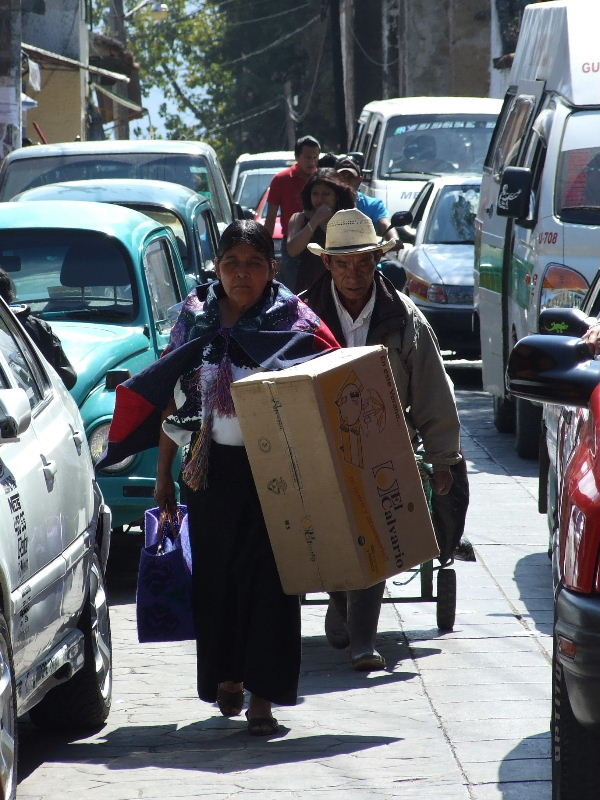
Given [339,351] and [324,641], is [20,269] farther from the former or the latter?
[339,351]

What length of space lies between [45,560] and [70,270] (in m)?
4.11

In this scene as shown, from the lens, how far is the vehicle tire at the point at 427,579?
7062mm

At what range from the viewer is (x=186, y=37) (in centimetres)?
6875

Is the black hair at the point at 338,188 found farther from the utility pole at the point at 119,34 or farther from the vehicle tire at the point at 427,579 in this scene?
the utility pole at the point at 119,34

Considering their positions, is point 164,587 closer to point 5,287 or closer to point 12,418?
point 12,418

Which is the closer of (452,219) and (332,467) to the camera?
(332,467)

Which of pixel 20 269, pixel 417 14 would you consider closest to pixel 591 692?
pixel 20 269

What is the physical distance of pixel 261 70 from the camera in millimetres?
59375

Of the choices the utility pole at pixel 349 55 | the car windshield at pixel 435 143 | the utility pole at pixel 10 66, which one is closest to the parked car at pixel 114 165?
the utility pole at pixel 10 66

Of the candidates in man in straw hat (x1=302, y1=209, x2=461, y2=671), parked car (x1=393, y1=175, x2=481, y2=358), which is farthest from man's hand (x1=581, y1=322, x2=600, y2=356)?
parked car (x1=393, y1=175, x2=481, y2=358)

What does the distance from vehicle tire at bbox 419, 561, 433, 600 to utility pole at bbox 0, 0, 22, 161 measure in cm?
1022

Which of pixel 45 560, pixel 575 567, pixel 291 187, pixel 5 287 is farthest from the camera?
pixel 291 187

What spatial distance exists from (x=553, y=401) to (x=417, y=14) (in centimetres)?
3531

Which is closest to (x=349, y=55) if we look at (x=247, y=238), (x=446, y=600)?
(x=446, y=600)
